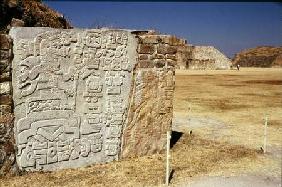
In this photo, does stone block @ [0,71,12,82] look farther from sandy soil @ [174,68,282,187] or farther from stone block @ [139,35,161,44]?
sandy soil @ [174,68,282,187]

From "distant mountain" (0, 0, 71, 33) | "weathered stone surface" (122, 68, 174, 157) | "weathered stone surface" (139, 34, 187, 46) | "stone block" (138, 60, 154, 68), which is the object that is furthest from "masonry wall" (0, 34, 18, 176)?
"weathered stone surface" (139, 34, 187, 46)

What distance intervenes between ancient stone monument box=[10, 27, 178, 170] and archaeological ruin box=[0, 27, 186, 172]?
0.02 meters

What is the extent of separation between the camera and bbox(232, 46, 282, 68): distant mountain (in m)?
110

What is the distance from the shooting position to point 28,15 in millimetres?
11367

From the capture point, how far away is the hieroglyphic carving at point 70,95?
8297mm

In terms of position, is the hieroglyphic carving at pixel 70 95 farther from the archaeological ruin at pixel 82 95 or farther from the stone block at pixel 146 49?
the stone block at pixel 146 49

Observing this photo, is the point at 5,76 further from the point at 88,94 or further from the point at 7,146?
the point at 88,94

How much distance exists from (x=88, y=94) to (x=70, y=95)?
406mm

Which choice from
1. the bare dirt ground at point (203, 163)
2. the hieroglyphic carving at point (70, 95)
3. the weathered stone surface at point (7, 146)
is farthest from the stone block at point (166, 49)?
the weathered stone surface at point (7, 146)

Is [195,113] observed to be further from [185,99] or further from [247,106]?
[185,99]

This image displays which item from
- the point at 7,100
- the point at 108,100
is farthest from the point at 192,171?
the point at 7,100

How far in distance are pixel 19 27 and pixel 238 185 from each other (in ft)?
16.8

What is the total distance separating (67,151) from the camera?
8.91m

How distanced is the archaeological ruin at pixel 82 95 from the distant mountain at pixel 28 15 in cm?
104
